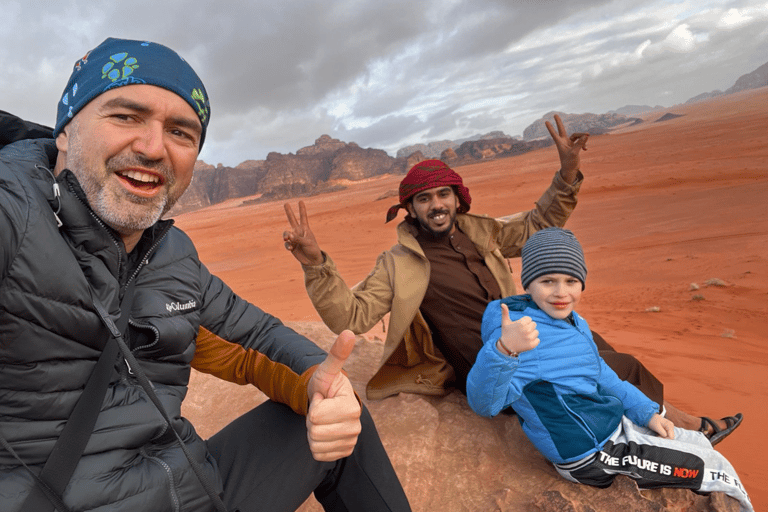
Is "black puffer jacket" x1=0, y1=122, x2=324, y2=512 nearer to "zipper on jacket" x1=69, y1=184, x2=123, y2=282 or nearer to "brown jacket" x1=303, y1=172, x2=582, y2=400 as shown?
"zipper on jacket" x1=69, y1=184, x2=123, y2=282

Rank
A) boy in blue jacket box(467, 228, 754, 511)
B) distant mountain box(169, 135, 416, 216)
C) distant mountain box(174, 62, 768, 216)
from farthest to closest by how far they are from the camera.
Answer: distant mountain box(169, 135, 416, 216) < distant mountain box(174, 62, 768, 216) < boy in blue jacket box(467, 228, 754, 511)

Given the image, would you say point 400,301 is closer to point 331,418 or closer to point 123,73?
point 331,418

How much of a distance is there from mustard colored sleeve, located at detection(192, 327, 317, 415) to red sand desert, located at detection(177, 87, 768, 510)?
8.69 feet

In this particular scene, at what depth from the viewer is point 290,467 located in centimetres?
161

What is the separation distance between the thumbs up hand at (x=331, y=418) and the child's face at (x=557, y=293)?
3.67 feet

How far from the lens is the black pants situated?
1.59 m

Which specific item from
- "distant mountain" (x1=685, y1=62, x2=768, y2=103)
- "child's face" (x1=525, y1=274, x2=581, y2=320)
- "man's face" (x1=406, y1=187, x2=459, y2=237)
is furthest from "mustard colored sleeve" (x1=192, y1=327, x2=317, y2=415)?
"distant mountain" (x1=685, y1=62, x2=768, y2=103)

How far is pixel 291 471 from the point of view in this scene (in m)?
1.61

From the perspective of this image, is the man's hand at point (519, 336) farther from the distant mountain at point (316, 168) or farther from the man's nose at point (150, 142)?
the distant mountain at point (316, 168)

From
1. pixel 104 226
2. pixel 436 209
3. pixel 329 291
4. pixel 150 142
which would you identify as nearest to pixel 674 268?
pixel 436 209

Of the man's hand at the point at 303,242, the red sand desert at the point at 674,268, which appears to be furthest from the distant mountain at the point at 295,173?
the man's hand at the point at 303,242

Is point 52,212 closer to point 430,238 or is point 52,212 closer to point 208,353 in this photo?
point 208,353

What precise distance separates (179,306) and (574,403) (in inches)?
63.3

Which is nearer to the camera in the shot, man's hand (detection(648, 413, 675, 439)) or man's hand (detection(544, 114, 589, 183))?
man's hand (detection(648, 413, 675, 439))
